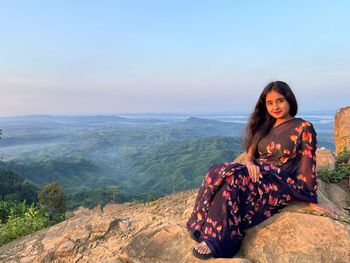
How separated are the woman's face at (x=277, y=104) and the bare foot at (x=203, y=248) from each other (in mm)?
1695

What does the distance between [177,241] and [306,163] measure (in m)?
1.70

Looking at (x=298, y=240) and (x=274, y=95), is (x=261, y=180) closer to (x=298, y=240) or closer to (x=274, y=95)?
(x=298, y=240)

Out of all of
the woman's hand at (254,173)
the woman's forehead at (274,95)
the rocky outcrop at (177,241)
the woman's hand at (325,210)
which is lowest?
the rocky outcrop at (177,241)

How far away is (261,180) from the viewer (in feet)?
11.5

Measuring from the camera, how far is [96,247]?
477 centimetres

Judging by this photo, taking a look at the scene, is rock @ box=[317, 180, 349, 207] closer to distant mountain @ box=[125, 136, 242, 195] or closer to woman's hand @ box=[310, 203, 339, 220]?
woman's hand @ box=[310, 203, 339, 220]

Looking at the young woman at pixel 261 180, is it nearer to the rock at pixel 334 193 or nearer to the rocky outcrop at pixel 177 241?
the rocky outcrop at pixel 177 241

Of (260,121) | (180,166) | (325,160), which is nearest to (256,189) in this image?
(260,121)

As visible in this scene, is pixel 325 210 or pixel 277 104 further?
pixel 277 104

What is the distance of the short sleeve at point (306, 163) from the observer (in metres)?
3.69

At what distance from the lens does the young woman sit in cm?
334

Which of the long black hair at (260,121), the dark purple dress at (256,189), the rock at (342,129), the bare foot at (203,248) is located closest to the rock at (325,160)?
the rock at (342,129)

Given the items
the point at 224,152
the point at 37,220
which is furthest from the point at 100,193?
the point at 224,152

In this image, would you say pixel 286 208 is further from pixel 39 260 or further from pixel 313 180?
pixel 39 260
